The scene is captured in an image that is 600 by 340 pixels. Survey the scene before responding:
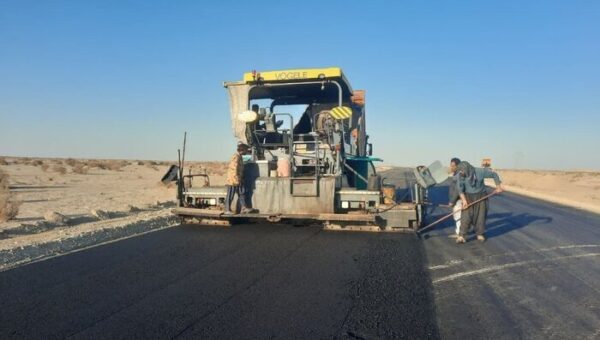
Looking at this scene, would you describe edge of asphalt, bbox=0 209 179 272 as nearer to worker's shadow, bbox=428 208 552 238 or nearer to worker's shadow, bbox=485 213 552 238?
worker's shadow, bbox=428 208 552 238

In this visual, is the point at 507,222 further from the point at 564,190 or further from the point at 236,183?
the point at 564,190

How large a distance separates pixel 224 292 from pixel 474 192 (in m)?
5.14

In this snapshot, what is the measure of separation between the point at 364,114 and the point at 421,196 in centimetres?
296

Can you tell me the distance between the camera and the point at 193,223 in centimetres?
902

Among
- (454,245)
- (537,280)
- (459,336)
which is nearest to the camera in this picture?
(459,336)

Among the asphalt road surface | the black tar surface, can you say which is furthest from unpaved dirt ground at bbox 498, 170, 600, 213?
the black tar surface

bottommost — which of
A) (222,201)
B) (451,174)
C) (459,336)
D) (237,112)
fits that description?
(459,336)

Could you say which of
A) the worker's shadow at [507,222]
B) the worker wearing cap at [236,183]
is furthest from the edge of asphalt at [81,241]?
the worker's shadow at [507,222]

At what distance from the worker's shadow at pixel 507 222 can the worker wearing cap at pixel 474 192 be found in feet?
2.58

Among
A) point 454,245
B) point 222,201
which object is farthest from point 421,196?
point 222,201

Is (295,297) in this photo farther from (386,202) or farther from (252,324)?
(386,202)

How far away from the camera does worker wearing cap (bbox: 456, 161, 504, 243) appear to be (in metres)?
7.49

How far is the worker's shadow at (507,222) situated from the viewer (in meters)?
8.75

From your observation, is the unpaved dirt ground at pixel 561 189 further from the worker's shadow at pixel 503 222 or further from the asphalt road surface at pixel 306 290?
the asphalt road surface at pixel 306 290
